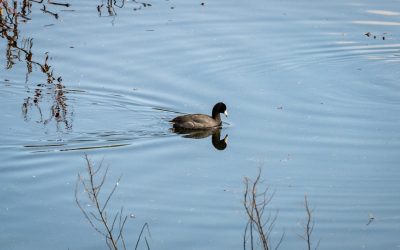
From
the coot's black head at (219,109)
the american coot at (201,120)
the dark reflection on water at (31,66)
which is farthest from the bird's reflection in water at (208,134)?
the dark reflection on water at (31,66)

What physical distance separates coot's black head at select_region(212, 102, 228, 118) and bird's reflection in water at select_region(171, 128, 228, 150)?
0.30 meters

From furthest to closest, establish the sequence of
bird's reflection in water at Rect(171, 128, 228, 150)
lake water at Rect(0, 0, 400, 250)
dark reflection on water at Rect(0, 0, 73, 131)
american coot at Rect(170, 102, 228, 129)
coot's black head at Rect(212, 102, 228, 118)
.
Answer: coot's black head at Rect(212, 102, 228, 118) → dark reflection on water at Rect(0, 0, 73, 131) → american coot at Rect(170, 102, 228, 129) → bird's reflection in water at Rect(171, 128, 228, 150) → lake water at Rect(0, 0, 400, 250)

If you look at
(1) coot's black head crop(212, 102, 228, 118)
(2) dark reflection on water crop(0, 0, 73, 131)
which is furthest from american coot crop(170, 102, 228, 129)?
(2) dark reflection on water crop(0, 0, 73, 131)

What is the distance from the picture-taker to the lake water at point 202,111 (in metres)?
11.7

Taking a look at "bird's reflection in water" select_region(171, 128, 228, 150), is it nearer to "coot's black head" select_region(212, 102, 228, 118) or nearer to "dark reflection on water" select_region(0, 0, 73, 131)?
"coot's black head" select_region(212, 102, 228, 118)

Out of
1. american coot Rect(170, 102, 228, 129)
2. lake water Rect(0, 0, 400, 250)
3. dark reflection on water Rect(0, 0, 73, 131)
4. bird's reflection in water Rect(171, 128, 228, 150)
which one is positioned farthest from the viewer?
dark reflection on water Rect(0, 0, 73, 131)

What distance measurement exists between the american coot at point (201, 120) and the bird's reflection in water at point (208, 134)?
71 mm

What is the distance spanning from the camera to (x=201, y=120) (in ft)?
52.2

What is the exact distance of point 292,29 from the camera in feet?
68.3

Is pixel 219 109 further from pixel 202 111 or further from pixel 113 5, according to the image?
pixel 113 5

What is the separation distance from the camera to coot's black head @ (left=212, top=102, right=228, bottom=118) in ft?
52.6

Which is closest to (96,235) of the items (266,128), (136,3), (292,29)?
(266,128)

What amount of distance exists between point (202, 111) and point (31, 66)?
3.79m

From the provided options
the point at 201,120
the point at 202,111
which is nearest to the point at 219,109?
the point at 201,120
